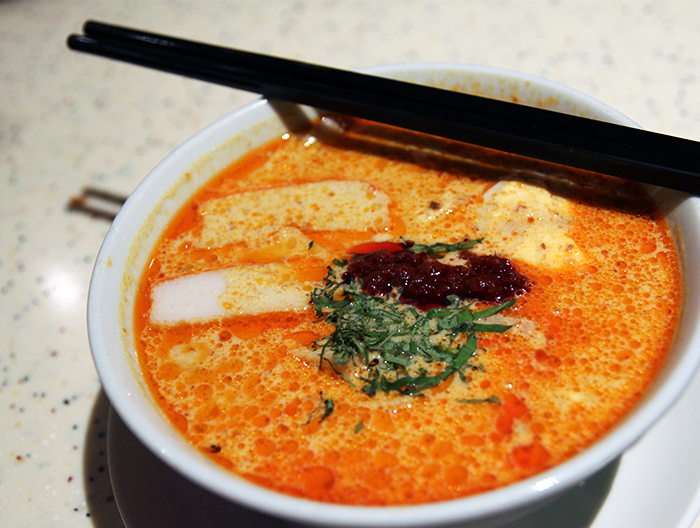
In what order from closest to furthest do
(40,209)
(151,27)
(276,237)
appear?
1. (276,237)
2. (40,209)
3. (151,27)

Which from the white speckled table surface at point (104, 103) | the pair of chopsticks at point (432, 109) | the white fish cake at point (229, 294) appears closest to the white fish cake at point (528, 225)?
the pair of chopsticks at point (432, 109)

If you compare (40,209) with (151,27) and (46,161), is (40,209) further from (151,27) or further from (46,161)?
(151,27)

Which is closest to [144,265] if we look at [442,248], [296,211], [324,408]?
[296,211]

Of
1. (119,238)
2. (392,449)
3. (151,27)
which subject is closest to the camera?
(392,449)

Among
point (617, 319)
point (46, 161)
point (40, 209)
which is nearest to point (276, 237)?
point (617, 319)

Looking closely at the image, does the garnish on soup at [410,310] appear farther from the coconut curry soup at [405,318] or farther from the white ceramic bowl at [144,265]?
the white ceramic bowl at [144,265]

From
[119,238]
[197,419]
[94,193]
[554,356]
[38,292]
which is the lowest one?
[38,292]

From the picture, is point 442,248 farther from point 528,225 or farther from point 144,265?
point 144,265
